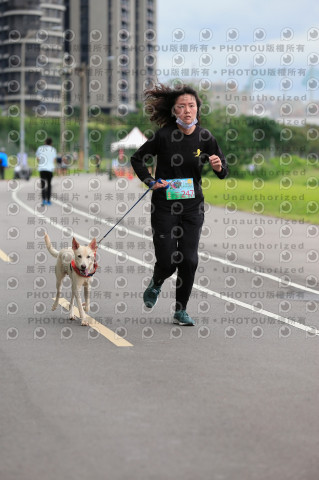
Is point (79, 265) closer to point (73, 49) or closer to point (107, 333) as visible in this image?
point (107, 333)

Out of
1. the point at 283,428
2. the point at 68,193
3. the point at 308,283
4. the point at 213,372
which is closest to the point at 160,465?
the point at 283,428

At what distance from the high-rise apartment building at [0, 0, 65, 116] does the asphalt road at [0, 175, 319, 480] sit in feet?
433

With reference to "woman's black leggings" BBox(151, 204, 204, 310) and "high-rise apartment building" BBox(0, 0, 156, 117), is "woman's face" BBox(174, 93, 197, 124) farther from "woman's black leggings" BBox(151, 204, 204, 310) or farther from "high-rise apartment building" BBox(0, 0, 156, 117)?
"high-rise apartment building" BBox(0, 0, 156, 117)

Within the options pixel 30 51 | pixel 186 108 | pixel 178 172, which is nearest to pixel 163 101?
pixel 186 108

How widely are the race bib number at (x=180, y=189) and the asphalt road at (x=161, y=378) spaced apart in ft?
4.14

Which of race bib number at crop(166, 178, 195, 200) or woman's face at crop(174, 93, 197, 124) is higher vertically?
woman's face at crop(174, 93, 197, 124)

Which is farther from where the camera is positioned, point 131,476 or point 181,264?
point 181,264

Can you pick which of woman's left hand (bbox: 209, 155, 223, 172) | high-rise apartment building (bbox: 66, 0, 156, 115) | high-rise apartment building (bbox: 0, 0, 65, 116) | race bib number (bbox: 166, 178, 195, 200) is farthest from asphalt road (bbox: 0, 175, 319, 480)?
high-rise apartment building (bbox: 66, 0, 156, 115)

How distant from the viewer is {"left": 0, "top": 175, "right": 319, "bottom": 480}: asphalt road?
18.0ft

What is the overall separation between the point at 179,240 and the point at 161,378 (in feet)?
8.27

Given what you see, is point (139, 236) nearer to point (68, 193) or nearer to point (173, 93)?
point (173, 93)

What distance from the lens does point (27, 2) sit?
14588 cm

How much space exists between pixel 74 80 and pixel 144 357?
16188cm

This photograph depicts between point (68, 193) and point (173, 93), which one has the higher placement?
point (173, 93)
